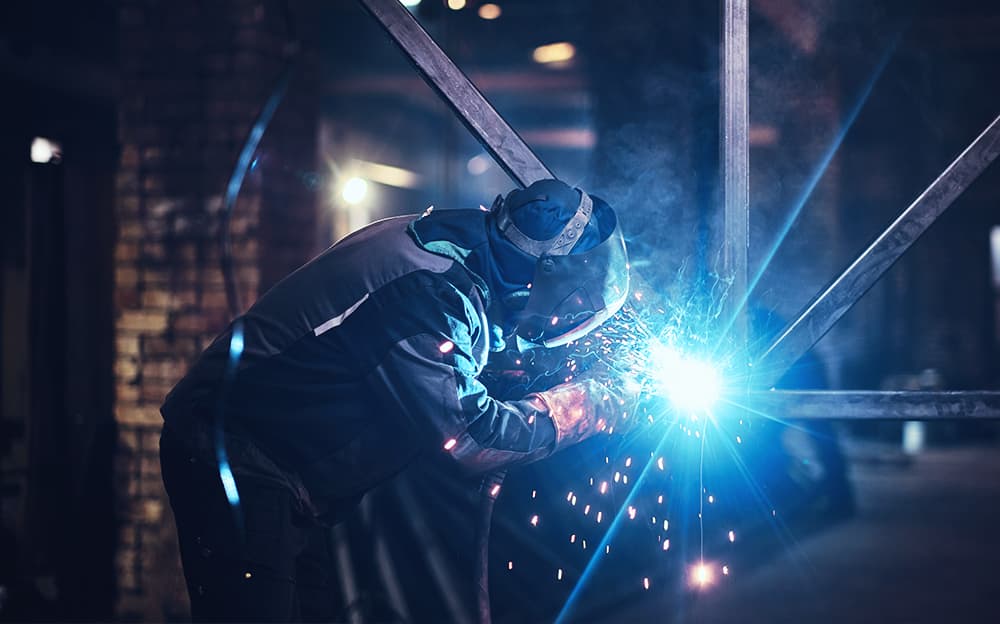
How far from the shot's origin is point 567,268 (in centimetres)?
219

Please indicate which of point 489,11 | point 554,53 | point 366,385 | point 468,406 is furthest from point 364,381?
point 554,53

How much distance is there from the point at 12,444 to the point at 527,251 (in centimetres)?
420

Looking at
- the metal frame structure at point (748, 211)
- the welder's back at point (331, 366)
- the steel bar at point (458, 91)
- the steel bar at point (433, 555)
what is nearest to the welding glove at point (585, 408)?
the welder's back at point (331, 366)

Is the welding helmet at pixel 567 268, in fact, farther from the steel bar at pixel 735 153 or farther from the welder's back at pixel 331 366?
the steel bar at pixel 735 153

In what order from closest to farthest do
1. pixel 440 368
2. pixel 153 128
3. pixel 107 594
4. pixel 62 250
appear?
pixel 440 368
pixel 153 128
pixel 107 594
pixel 62 250

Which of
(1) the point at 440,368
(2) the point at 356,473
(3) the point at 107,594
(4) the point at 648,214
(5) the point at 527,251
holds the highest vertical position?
(4) the point at 648,214

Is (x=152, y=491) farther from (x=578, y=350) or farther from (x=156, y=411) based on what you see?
(x=578, y=350)

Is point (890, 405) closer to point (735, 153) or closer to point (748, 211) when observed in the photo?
point (748, 211)

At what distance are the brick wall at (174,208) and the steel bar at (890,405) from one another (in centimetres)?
233

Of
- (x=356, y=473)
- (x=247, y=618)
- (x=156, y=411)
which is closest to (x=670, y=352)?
(x=356, y=473)

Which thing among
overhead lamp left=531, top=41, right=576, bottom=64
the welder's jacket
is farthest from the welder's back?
overhead lamp left=531, top=41, right=576, bottom=64

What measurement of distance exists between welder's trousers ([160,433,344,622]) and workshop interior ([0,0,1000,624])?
2cm

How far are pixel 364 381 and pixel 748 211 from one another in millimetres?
1059

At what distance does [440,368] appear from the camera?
208 centimetres
